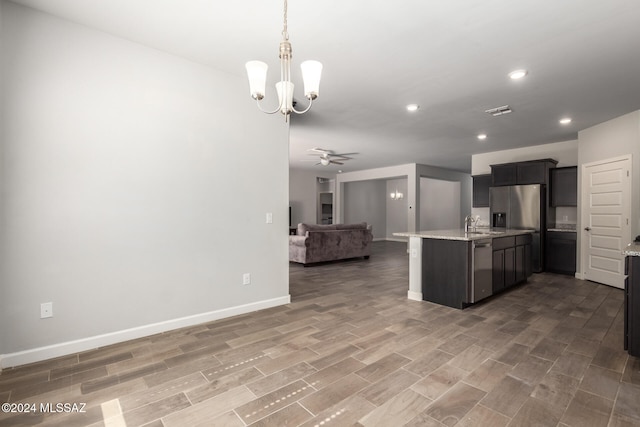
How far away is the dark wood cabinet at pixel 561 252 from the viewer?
574 cm

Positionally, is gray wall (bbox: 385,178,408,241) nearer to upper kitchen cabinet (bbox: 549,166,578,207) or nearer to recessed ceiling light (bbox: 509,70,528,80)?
upper kitchen cabinet (bbox: 549,166,578,207)

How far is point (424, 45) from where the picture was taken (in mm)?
2766

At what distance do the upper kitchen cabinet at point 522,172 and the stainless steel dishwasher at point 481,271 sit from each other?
3.21m

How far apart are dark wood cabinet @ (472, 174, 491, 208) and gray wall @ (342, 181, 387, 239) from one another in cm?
480

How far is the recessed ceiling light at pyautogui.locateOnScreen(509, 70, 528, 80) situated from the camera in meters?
3.25

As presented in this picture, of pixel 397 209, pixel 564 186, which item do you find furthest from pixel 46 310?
pixel 397 209

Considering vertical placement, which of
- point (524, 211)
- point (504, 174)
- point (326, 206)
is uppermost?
point (504, 174)

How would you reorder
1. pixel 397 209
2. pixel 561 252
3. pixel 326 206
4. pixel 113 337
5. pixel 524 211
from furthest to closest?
1. pixel 326 206
2. pixel 397 209
3. pixel 524 211
4. pixel 561 252
5. pixel 113 337

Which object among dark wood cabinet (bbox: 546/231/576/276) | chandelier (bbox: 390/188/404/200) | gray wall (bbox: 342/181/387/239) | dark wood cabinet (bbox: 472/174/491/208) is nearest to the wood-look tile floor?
dark wood cabinet (bbox: 546/231/576/276)

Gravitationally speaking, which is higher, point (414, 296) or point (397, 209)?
point (397, 209)

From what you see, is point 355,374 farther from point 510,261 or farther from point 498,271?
point 510,261

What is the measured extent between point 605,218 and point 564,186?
1278 millimetres

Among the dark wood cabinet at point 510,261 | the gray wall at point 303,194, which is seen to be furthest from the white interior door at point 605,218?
the gray wall at point 303,194

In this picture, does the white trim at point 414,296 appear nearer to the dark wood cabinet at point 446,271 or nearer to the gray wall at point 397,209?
the dark wood cabinet at point 446,271
